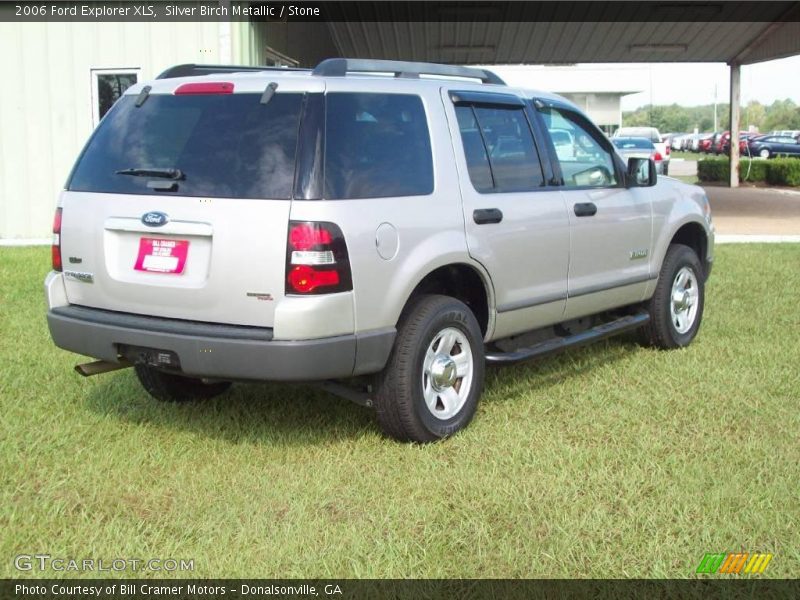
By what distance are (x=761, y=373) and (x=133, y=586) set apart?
4417mm

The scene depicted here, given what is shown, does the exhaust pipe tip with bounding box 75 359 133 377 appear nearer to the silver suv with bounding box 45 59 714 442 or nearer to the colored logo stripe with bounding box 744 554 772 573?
the silver suv with bounding box 45 59 714 442

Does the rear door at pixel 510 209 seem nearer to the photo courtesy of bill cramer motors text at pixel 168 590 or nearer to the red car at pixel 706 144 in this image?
the photo courtesy of bill cramer motors text at pixel 168 590

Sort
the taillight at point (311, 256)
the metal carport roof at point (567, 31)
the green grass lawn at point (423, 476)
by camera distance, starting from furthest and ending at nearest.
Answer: the metal carport roof at point (567, 31) → the taillight at point (311, 256) → the green grass lawn at point (423, 476)

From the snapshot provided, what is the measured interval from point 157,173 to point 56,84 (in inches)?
383

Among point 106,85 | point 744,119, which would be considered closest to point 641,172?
point 106,85

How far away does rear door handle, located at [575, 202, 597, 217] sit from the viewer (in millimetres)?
6152

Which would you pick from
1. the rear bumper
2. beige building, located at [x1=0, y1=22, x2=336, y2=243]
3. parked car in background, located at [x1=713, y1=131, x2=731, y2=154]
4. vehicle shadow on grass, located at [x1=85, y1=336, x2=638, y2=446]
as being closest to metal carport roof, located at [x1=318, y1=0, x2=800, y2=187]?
beige building, located at [x1=0, y1=22, x2=336, y2=243]

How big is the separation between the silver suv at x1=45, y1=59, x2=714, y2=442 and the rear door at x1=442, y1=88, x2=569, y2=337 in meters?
0.01

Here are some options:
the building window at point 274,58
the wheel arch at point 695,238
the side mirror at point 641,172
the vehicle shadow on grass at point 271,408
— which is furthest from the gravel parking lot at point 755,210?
the vehicle shadow on grass at point 271,408

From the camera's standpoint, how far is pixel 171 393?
5840mm

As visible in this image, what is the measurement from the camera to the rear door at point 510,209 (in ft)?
17.7

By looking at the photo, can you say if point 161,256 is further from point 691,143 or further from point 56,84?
point 691,143

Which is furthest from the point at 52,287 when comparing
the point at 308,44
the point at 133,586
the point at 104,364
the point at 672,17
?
Result: the point at 672,17

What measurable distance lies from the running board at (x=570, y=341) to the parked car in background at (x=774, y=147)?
133 feet
